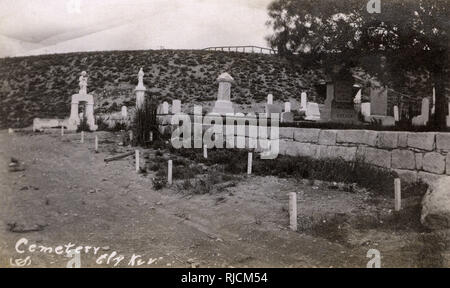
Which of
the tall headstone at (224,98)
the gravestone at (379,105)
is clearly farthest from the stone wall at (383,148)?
the gravestone at (379,105)

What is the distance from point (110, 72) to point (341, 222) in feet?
120

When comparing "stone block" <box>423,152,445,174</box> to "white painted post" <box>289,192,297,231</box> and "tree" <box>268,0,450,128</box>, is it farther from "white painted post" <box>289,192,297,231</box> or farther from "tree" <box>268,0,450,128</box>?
"tree" <box>268,0,450,128</box>

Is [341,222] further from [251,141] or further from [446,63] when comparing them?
[446,63]

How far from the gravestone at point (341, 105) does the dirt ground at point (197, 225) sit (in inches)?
345

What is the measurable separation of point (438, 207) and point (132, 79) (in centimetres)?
3412

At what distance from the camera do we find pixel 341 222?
6.29 metres

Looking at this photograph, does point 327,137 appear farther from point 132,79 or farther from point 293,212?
point 132,79

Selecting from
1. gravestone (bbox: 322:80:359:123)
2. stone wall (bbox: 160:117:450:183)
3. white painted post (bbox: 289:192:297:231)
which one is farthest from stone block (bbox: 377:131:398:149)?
gravestone (bbox: 322:80:359:123)

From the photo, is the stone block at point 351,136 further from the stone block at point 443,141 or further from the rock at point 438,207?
the rock at point 438,207

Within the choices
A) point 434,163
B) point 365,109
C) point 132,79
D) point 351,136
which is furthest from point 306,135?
point 132,79

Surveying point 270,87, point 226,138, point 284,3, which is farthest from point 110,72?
point 226,138

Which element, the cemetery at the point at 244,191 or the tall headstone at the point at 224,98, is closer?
the cemetery at the point at 244,191

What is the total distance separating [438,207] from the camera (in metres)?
5.46

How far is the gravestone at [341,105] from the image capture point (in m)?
16.7
